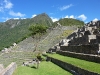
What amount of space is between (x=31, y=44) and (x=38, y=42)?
1953 millimetres

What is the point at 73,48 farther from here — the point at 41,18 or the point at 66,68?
the point at 41,18

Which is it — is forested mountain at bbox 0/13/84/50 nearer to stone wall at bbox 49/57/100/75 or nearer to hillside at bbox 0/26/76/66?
hillside at bbox 0/26/76/66

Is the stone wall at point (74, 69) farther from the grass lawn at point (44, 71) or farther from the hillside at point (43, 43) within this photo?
the hillside at point (43, 43)

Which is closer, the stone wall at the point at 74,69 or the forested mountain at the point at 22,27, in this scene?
the stone wall at the point at 74,69

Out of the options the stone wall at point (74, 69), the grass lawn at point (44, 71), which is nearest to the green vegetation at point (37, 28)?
the grass lawn at point (44, 71)

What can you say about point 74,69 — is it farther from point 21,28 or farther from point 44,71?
point 21,28

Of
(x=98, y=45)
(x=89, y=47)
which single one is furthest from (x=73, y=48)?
(x=98, y=45)

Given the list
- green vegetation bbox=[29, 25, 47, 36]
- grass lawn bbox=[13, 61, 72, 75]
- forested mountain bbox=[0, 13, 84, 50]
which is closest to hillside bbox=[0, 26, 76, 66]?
green vegetation bbox=[29, 25, 47, 36]

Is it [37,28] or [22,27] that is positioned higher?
[22,27]

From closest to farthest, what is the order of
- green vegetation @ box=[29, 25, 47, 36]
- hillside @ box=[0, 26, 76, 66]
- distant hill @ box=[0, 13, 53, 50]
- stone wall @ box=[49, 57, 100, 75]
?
stone wall @ box=[49, 57, 100, 75], hillside @ box=[0, 26, 76, 66], green vegetation @ box=[29, 25, 47, 36], distant hill @ box=[0, 13, 53, 50]

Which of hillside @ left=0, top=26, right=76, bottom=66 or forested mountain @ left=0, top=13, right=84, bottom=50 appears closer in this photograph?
hillside @ left=0, top=26, right=76, bottom=66

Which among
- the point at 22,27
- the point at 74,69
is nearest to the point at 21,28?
the point at 22,27

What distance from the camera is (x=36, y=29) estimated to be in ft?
154

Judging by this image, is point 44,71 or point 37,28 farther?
Result: point 37,28
